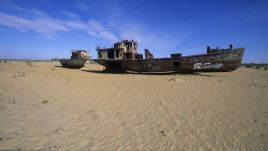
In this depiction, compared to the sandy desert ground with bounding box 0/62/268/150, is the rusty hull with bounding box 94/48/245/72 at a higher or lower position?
higher

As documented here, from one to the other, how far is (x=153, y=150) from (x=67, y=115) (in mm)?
2898

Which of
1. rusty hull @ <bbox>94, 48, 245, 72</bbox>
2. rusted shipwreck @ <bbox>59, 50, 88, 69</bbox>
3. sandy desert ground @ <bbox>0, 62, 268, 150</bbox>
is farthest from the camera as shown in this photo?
rusted shipwreck @ <bbox>59, 50, 88, 69</bbox>

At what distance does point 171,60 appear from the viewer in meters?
17.6

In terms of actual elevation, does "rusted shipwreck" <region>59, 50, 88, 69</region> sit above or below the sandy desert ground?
above

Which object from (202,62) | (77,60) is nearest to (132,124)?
(202,62)

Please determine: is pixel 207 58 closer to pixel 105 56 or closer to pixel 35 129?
pixel 105 56

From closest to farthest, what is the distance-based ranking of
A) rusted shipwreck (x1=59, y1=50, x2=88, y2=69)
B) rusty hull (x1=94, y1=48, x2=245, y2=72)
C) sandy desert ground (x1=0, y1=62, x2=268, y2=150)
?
sandy desert ground (x1=0, y1=62, x2=268, y2=150) < rusty hull (x1=94, y1=48, x2=245, y2=72) < rusted shipwreck (x1=59, y1=50, x2=88, y2=69)

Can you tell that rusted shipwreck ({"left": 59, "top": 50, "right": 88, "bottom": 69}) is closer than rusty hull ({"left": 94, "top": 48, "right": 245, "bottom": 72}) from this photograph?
No

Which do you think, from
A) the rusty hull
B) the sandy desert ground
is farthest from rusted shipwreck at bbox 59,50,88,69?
the sandy desert ground

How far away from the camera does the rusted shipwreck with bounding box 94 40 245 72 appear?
16.2 m

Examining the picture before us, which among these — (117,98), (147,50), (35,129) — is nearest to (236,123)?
(117,98)

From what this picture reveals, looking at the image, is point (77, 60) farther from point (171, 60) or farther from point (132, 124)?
point (132, 124)

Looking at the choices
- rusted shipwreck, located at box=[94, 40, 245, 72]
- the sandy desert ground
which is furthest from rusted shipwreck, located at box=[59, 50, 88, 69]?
the sandy desert ground

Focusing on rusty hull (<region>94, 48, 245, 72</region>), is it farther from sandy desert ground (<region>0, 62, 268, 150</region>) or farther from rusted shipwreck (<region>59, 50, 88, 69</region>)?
rusted shipwreck (<region>59, 50, 88, 69</region>)
